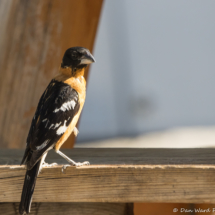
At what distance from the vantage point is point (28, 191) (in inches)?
62.0

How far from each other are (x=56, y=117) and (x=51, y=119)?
35 millimetres

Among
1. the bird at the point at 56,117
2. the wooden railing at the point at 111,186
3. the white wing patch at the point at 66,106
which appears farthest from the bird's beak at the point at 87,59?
the wooden railing at the point at 111,186

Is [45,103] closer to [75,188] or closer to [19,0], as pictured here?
[75,188]

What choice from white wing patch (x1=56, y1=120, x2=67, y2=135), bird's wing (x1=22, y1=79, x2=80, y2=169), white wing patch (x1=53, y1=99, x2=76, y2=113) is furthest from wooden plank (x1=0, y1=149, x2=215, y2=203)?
white wing patch (x1=53, y1=99, x2=76, y2=113)

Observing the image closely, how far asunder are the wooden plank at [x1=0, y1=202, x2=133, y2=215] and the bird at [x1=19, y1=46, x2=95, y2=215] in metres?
0.17

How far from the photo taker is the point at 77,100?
88.0 inches

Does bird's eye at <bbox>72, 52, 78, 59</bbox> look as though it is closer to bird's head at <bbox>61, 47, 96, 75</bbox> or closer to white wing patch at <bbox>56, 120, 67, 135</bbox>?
bird's head at <bbox>61, 47, 96, 75</bbox>

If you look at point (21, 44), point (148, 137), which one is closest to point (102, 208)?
point (21, 44)

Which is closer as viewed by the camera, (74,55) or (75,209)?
(75,209)

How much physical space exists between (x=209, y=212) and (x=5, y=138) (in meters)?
1.80

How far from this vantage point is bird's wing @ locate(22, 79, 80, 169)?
1.86 metres

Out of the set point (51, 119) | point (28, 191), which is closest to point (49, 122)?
point (51, 119)

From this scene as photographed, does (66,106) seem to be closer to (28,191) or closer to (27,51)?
(28,191)

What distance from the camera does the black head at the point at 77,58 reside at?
2.38m
